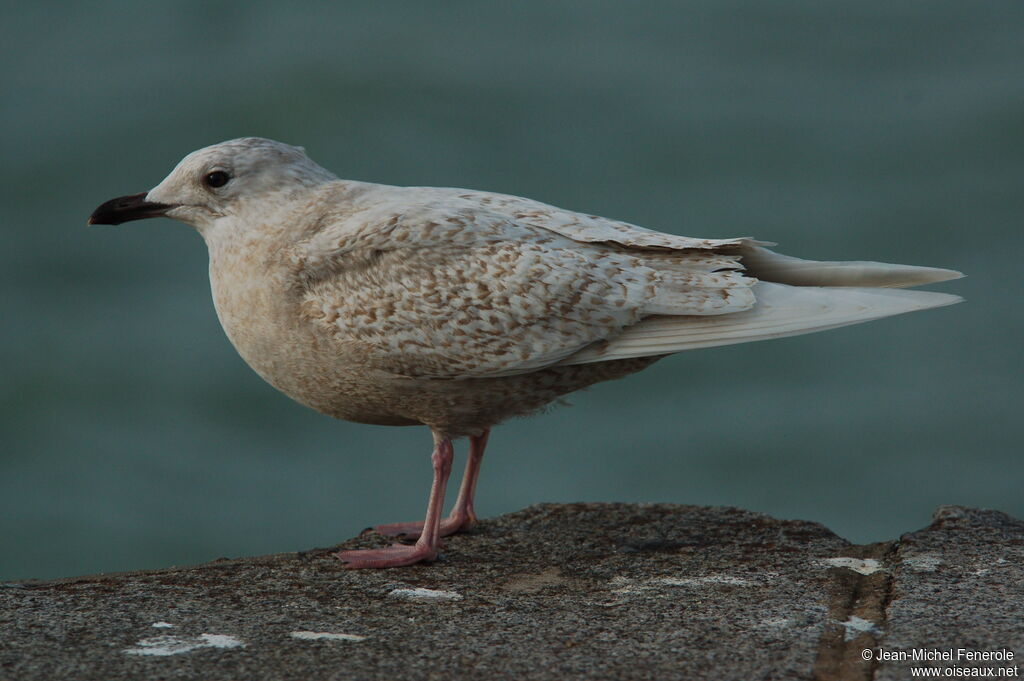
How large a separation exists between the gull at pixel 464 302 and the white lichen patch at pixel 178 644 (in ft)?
3.56

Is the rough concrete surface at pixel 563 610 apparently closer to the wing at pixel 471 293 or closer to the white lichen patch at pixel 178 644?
the white lichen patch at pixel 178 644

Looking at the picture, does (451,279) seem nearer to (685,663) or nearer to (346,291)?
(346,291)

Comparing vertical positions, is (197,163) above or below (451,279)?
above

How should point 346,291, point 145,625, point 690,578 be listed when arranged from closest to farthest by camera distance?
point 145,625 < point 690,578 < point 346,291

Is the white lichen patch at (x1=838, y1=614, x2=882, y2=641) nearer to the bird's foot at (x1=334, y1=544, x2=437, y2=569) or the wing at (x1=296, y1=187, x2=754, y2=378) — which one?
the wing at (x1=296, y1=187, x2=754, y2=378)

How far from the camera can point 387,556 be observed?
5.19 metres

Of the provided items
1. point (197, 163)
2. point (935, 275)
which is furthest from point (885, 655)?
point (197, 163)

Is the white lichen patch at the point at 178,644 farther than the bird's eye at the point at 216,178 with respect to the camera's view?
No

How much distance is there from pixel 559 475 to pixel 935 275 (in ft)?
24.1

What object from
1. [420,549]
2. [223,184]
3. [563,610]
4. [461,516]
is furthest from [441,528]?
[223,184]

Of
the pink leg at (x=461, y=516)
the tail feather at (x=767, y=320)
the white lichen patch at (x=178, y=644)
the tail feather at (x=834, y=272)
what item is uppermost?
the tail feather at (x=834, y=272)

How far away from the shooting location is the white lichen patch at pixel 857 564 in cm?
484

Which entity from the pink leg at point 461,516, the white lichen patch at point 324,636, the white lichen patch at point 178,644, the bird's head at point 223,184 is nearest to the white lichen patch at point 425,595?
the white lichen patch at point 324,636

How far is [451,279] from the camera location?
17.5 feet
